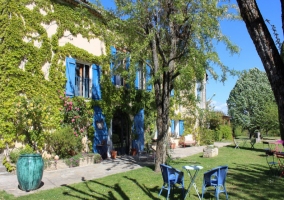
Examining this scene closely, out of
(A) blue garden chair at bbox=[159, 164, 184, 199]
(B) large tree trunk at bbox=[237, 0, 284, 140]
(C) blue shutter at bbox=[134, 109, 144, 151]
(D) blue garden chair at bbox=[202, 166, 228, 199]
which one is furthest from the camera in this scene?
(C) blue shutter at bbox=[134, 109, 144, 151]

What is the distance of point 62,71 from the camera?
11.4 m

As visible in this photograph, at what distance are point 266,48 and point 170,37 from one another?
828 centimetres

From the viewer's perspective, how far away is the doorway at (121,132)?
1460 centimetres

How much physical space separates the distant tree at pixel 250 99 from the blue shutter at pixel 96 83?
18.8 meters

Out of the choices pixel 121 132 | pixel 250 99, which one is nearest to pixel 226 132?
pixel 250 99

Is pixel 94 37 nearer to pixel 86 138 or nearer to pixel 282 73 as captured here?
pixel 86 138

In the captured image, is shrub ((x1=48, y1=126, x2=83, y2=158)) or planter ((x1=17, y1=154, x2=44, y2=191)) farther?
shrub ((x1=48, y1=126, x2=83, y2=158))

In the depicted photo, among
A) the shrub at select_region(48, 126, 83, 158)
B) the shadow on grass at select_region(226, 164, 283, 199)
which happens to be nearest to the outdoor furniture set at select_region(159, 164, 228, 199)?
the shadow on grass at select_region(226, 164, 283, 199)

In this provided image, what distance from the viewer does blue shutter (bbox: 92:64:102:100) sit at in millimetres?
12883

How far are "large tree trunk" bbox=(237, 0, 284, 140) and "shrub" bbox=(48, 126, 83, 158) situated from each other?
9.12 m

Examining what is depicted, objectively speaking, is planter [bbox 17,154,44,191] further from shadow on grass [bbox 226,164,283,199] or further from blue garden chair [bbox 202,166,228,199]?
shadow on grass [bbox 226,164,283,199]

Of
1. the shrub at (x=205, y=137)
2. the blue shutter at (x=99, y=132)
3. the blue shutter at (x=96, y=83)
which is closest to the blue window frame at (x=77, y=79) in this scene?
the blue shutter at (x=96, y=83)

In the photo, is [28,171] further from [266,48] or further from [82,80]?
[82,80]

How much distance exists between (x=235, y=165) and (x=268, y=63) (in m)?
10.1
